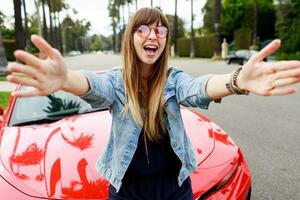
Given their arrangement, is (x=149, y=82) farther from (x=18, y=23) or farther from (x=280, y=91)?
(x=18, y=23)

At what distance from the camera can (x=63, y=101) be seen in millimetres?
4344

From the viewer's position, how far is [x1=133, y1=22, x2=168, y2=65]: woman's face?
206 cm

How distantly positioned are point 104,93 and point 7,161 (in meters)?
1.49

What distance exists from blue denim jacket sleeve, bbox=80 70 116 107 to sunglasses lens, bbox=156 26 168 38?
33 centimetres

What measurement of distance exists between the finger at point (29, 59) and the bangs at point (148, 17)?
2.00 ft

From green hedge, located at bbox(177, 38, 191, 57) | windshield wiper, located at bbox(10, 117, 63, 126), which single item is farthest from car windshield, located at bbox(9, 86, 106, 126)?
green hedge, located at bbox(177, 38, 191, 57)

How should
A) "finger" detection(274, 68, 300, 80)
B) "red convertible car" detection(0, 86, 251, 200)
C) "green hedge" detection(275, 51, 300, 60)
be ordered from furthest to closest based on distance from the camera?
"green hedge" detection(275, 51, 300, 60) → "red convertible car" detection(0, 86, 251, 200) → "finger" detection(274, 68, 300, 80)

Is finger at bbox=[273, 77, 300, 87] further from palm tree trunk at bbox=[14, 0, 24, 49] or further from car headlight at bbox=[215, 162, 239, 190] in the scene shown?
palm tree trunk at bbox=[14, 0, 24, 49]

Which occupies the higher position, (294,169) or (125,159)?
(125,159)

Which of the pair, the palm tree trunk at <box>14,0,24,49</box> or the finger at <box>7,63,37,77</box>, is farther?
the palm tree trunk at <box>14,0,24,49</box>

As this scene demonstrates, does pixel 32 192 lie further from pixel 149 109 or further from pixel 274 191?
pixel 274 191

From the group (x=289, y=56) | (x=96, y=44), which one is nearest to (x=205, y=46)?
(x=289, y=56)

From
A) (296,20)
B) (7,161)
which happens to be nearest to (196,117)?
(7,161)

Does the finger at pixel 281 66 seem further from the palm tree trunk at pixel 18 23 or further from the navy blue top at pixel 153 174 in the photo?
the palm tree trunk at pixel 18 23
